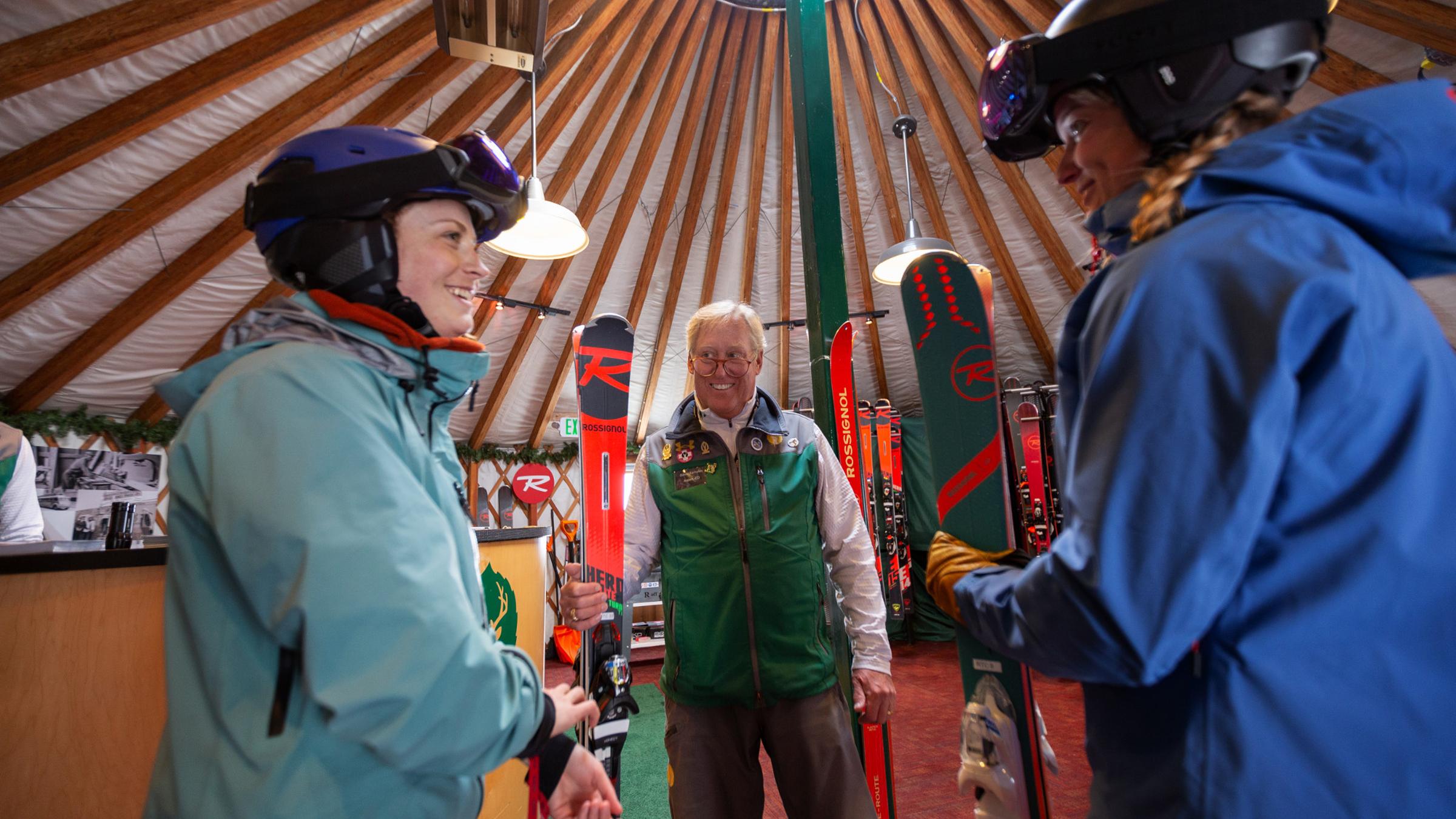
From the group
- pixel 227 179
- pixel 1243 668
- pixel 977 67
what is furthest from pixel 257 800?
pixel 977 67

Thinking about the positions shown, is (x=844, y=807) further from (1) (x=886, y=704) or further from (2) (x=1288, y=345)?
(2) (x=1288, y=345)

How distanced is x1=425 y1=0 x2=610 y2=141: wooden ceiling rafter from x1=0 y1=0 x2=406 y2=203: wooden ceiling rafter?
729 millimetres

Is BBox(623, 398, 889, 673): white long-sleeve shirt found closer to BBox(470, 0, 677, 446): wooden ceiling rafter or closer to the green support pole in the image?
the green support pole

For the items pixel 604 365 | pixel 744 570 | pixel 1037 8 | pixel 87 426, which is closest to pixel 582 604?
pixel 744 570

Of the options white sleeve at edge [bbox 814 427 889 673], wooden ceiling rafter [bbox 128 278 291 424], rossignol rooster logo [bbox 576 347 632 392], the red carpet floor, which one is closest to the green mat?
the red carpet floor

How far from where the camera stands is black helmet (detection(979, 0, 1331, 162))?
77 cm

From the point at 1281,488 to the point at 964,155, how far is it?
16.0 feet

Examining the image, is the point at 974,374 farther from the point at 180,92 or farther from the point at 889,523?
the point at 889,523

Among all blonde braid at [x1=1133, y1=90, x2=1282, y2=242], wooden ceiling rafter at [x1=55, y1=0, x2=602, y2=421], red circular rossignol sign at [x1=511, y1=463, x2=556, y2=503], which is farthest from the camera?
red circular rossignol sign at [x1=511, y1=463, x2=556, y2=503]

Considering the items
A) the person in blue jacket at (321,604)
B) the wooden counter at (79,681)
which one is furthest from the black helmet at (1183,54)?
the wooden counter at (79,681)

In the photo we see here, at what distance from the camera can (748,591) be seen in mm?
1594

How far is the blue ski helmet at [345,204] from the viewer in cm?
93

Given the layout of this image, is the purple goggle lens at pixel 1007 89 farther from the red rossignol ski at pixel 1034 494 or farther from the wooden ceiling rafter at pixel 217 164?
the red rossignol ski at pixel 1034 494

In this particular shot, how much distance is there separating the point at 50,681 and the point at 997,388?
194 centimetres
